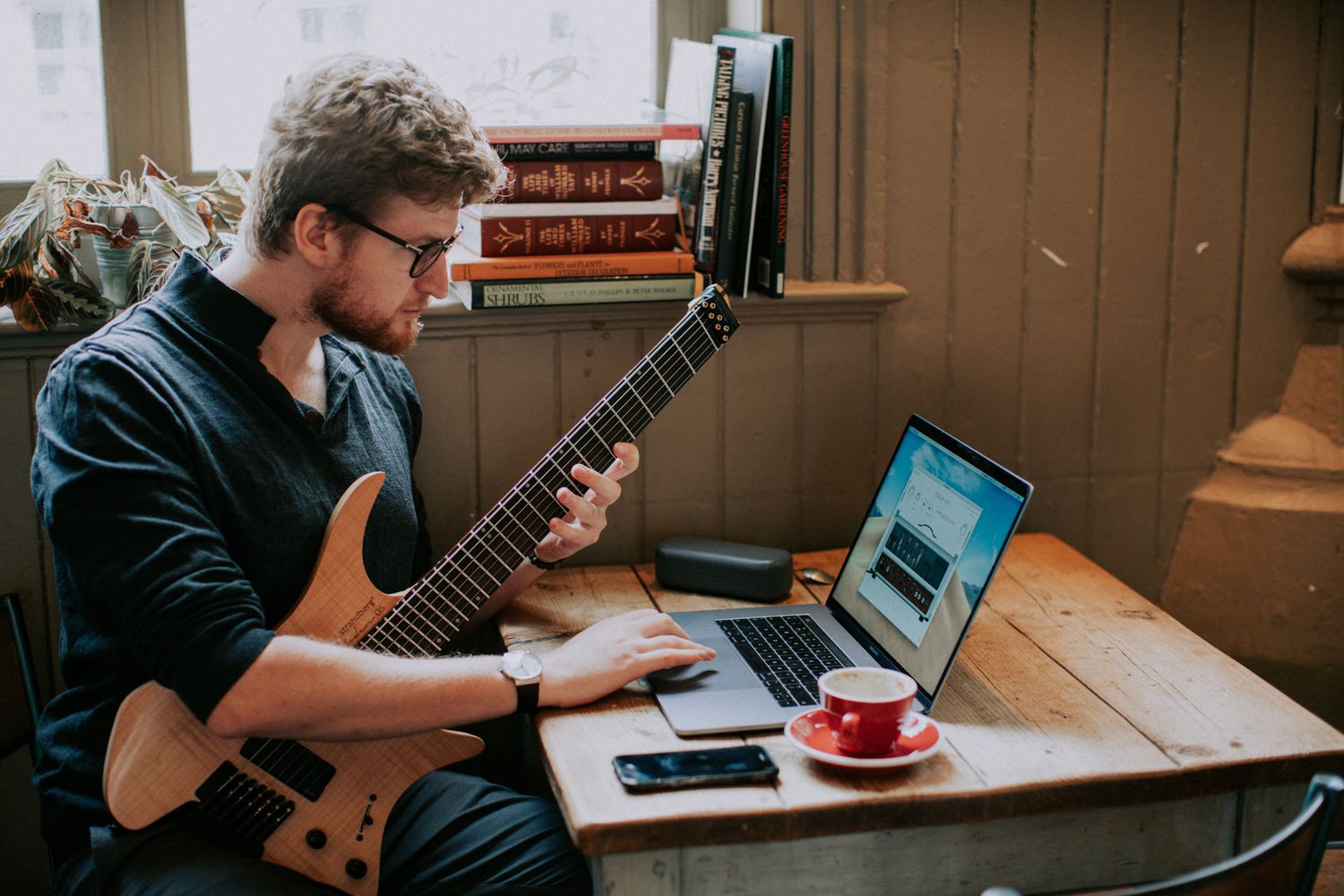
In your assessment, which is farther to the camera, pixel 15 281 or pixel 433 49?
pixel 433 49

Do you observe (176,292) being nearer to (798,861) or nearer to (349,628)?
(349,628)

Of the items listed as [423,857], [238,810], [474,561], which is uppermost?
[474,561]

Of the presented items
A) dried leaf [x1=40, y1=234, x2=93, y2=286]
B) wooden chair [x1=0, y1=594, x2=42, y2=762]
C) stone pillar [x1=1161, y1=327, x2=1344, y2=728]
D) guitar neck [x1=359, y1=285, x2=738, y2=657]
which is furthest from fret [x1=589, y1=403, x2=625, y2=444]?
stone pillar [x1=1161, y1=327, x2=1344, y2=728]

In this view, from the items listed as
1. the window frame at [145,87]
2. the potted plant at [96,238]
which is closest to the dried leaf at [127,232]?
the potted plant at [96,238]

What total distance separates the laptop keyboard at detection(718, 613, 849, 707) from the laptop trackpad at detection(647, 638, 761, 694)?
0.02 m

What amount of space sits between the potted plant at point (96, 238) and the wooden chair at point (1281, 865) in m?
1.30

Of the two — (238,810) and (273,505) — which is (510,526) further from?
(238,810)

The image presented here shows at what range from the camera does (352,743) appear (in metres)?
1.53

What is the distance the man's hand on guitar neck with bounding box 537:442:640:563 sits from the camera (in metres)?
1.71

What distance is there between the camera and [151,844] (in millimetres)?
1448

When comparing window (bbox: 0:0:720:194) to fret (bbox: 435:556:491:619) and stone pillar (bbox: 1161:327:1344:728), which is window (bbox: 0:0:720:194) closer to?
fret (bbox: 435:556:491:619)

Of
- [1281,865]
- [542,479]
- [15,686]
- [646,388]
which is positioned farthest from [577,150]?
[1281,865]

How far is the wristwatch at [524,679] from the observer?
1.51 m

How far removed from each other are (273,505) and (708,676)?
54 centimetres
